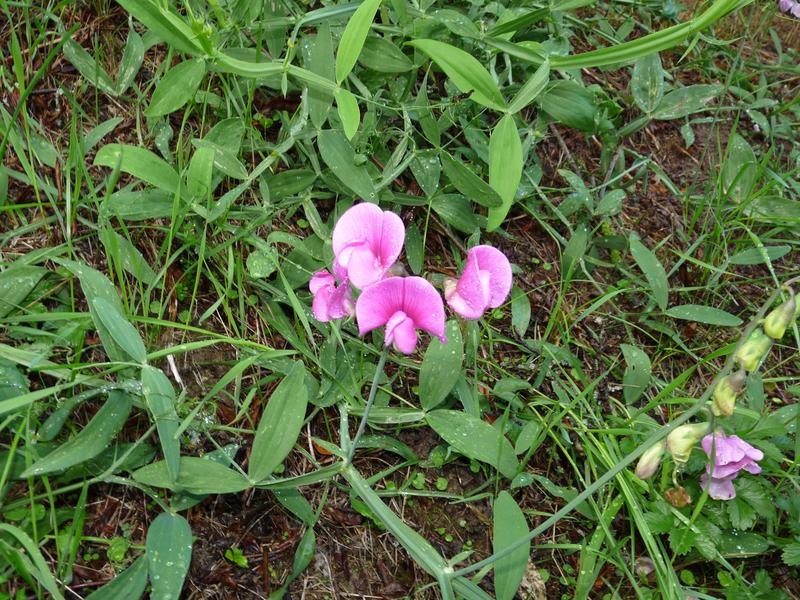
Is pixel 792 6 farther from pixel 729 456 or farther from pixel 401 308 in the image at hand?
pixel 401 308

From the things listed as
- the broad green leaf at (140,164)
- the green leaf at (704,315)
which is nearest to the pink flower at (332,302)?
the broad green leaf at (140,164)

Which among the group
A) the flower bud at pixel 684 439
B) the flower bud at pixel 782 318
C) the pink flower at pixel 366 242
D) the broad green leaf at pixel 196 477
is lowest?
the broad green leaf at pixel 196 477

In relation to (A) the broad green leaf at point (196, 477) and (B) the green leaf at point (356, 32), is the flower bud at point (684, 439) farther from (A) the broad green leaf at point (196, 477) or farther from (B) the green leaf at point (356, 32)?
(B) the green leaf at point (356, 32)

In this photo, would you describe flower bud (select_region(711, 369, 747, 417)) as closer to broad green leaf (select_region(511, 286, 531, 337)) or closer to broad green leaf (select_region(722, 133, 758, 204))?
broad green leaf (select_region(511, 286, 531, 337))

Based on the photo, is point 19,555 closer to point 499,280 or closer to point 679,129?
point 499,280

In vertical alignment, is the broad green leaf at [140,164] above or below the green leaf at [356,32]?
below

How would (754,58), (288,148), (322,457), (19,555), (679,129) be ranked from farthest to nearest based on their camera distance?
(754,58) < (679,129) < (288,148) < (322,457) < (19,555)

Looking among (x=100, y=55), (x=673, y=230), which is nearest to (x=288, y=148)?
→ (x=100, y=55)
